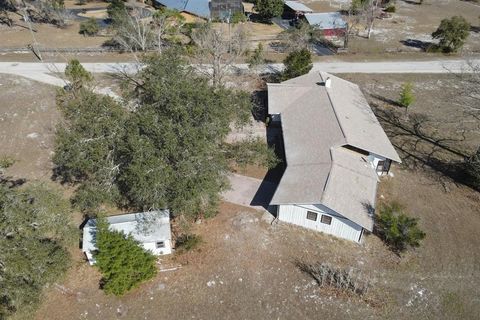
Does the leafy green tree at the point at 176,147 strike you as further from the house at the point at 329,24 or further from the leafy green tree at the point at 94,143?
the house at the point at 329,24

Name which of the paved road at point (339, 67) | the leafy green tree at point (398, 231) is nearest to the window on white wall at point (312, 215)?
the leafy green tree at point (398, 231)

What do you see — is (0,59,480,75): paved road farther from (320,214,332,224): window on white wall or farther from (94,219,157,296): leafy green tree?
(94,219,157,296): leafy green tree

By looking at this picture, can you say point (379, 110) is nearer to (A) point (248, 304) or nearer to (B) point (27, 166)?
(A) point (248, 304)

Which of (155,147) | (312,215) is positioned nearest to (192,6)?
(155,147)

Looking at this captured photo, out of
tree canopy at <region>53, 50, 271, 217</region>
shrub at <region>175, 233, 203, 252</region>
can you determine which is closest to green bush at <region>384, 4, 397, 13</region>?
tree canopy at <region>53, 50, 271, 217</region>

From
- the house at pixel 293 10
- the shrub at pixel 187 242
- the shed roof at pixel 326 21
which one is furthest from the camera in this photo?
the house at pixel 293 10

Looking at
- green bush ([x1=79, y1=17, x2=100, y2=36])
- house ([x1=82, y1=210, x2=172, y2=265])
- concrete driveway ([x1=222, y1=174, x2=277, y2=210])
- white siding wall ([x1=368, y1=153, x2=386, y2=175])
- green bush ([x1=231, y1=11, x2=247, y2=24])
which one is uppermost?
green bush ([x1=231, y1=11, x2=247, y2=24])

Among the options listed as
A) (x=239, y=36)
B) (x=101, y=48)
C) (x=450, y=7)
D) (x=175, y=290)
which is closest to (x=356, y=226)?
(x=175, y=290)
